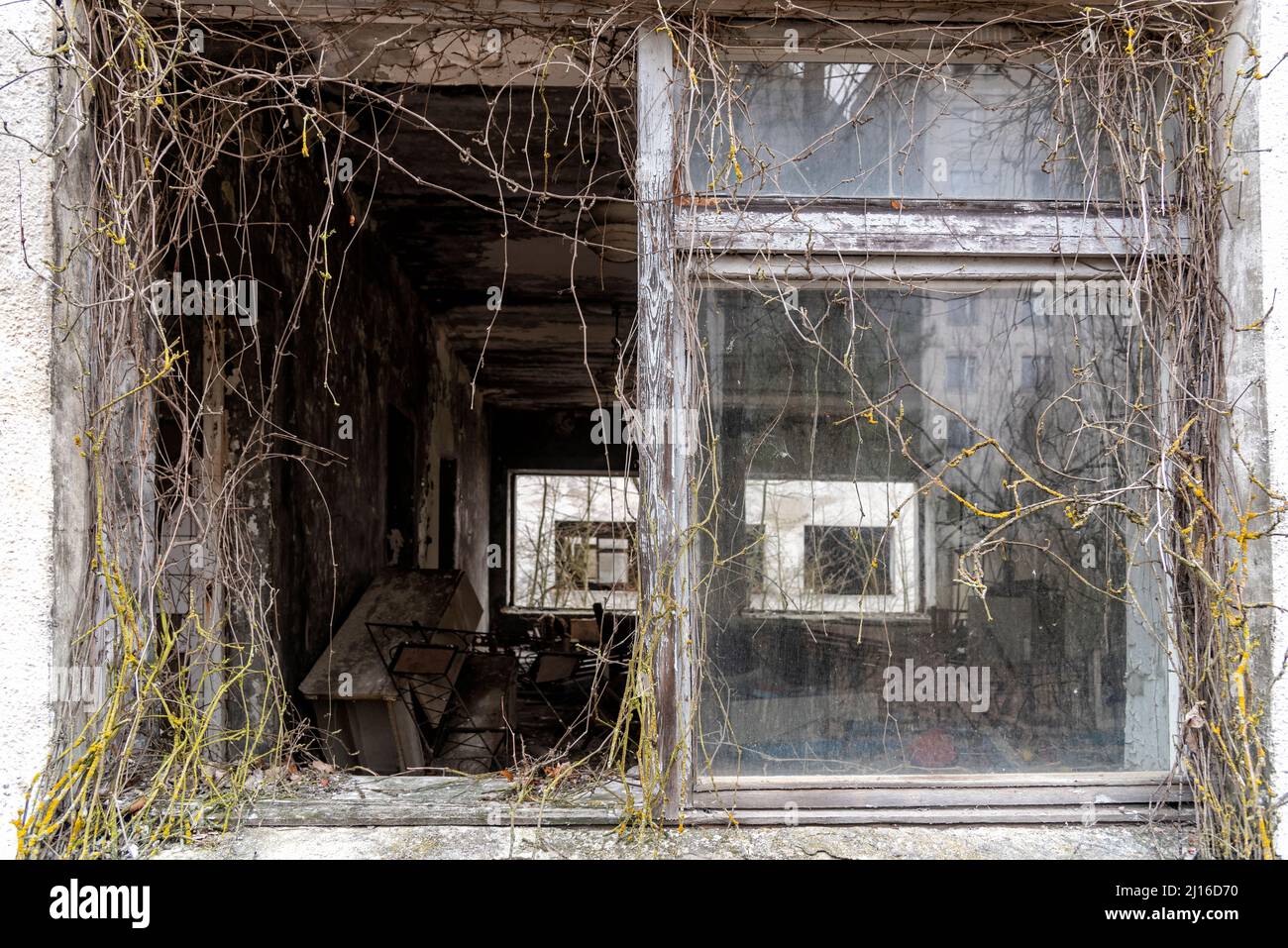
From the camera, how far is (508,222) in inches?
223

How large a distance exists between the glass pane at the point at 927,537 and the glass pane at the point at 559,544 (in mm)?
9571

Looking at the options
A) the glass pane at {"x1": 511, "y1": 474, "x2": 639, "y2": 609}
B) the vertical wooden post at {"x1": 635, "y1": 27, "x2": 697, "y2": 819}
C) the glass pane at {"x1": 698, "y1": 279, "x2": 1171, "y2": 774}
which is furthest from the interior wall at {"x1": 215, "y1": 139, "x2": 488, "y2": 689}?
the glass pane at {"x1": 511, "y1": 474, "x2": 639, "y2": 609}

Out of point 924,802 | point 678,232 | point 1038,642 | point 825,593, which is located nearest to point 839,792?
point 924,802

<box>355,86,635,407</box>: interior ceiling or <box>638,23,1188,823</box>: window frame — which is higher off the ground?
<box>355,86,635,407</box>: interior ceiling

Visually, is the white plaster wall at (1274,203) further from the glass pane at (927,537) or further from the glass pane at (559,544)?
the glass pane at (559,544)

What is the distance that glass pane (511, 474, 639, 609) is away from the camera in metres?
12.1

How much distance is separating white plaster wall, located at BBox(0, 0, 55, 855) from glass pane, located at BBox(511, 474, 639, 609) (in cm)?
982

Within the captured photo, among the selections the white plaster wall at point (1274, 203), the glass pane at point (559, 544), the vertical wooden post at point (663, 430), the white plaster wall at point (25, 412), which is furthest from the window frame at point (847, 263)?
the glass pane at point (559, 544)

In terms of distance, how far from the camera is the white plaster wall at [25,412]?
2.15 meters

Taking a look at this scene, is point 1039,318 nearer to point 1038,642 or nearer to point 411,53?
point 1038,642

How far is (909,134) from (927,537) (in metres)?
1.10

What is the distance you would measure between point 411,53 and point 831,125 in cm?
120

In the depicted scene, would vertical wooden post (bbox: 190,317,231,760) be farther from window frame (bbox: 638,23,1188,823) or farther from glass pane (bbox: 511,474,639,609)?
glass pane (bbox: 511,474,639,609)
